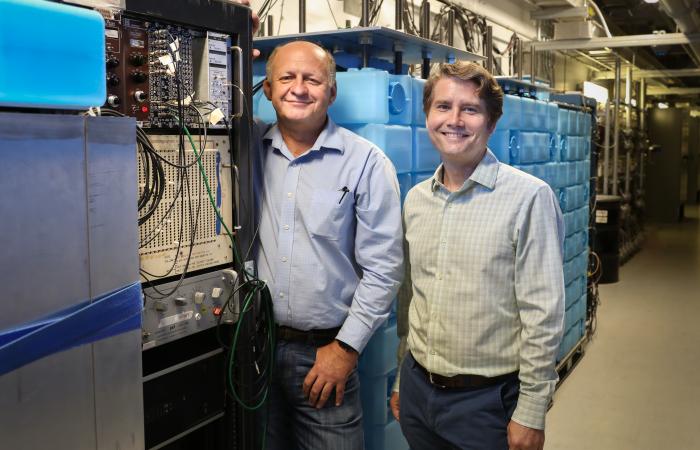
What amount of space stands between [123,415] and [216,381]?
53cm

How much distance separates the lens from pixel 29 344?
3.64ft

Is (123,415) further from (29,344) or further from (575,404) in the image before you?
(575,404)

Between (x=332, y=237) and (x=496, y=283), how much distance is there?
507 mm

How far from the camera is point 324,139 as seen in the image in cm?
195

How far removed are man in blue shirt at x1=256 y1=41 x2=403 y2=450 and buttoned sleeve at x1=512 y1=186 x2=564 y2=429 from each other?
16.7 inches

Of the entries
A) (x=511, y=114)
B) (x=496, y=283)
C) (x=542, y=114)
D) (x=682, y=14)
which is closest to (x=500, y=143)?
(x=511, y=114)

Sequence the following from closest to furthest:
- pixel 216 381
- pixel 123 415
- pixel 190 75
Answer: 1. pixel 123 415
2. pixel 190 75
3. pixel 216 381

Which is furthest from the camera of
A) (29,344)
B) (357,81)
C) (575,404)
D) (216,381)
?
(575,404)

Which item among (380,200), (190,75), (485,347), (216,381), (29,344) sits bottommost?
(216,381)

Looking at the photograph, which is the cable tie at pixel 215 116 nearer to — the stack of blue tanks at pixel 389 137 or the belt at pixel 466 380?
the stack of blue tanks at pixel 389 137

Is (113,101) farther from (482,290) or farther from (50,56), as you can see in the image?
(482,290)

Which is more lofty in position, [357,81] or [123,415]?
[357,81]

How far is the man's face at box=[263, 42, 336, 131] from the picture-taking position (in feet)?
6.17

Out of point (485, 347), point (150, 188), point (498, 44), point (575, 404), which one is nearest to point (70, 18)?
point (150, 188)
